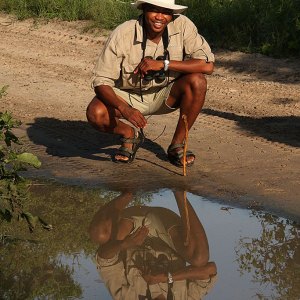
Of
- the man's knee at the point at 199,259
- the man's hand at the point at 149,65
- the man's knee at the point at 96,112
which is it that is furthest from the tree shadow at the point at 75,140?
the man's knee at the point at 199,259

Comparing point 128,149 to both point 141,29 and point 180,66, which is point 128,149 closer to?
point 180,66

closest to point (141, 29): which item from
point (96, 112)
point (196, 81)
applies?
point (196, 81)

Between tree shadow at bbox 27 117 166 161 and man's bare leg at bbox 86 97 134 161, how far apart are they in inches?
14.0

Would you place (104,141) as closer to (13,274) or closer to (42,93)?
(42,93)

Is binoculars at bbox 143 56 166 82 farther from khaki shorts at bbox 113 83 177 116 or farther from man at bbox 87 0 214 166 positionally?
khaki shorts at bbox 113 83 177 116

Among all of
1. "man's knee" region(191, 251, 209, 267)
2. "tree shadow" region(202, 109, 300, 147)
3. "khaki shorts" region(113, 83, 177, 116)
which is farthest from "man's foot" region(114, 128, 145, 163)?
"man's knee" region(191, 251, 209, 267)

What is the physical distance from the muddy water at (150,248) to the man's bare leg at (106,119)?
1.90 feet

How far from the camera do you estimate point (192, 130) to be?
819cm

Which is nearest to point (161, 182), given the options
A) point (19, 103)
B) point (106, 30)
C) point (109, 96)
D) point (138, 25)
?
point (109, 96)

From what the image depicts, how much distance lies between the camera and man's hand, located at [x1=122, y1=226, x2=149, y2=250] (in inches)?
220

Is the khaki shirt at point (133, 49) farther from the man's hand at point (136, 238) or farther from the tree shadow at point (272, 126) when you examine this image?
the man's hand at point (136, 238)

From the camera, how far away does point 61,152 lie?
25.0ft

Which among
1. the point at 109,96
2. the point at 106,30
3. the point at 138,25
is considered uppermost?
the point at 138,25

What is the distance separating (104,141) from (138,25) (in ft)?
4.33
